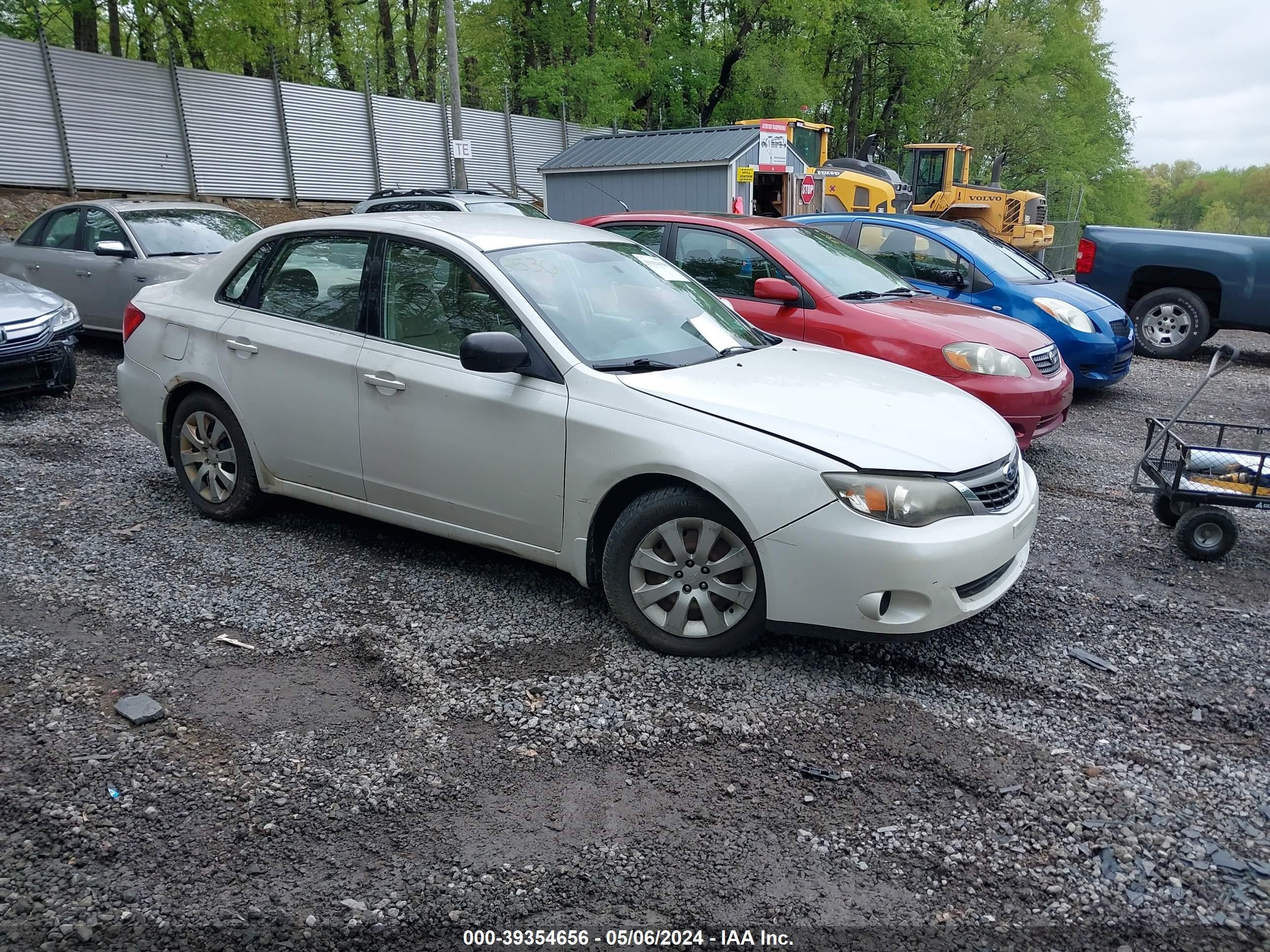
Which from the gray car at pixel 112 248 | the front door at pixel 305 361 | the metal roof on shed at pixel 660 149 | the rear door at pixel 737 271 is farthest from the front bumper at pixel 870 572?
the metal roof on shed at pixel 660 149

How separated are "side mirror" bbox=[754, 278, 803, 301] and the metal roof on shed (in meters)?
15.0

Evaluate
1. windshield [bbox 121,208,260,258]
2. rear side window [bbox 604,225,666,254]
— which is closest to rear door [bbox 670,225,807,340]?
rear side window [bbox 604,225,666,254]

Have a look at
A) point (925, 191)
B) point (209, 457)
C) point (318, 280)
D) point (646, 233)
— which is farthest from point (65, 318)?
point (925, 191)

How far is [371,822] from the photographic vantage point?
9.49 ft

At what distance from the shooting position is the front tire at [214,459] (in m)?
5.05

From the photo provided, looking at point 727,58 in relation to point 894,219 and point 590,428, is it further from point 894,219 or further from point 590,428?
point 590,428

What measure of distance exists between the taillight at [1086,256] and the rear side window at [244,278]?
33.0 feet

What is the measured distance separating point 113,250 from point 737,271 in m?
6.29

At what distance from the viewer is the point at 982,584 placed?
12.3 feet

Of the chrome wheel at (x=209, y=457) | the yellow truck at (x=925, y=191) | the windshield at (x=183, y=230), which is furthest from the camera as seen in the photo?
the yellow truck at (x=925, y=191)

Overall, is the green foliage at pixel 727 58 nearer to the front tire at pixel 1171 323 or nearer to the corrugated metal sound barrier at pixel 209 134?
the corrugated metal sound barrier at pixel 209 134

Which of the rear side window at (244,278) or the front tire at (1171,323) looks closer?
the rear side window at (244,278)

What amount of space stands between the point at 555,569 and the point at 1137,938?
2.91 meters

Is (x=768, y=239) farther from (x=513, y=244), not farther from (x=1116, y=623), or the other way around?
(x=1116, y=623)
